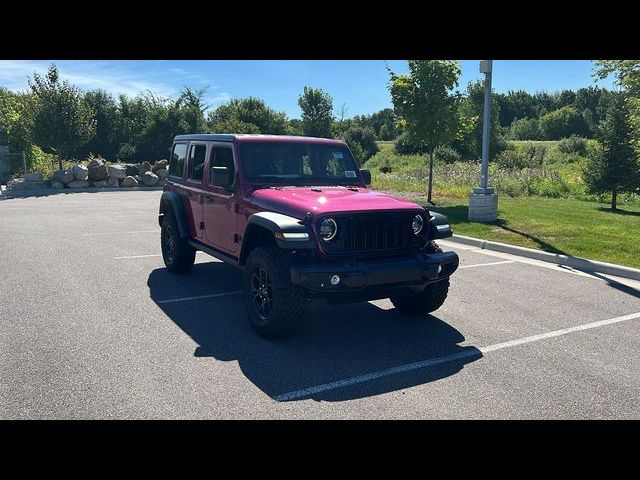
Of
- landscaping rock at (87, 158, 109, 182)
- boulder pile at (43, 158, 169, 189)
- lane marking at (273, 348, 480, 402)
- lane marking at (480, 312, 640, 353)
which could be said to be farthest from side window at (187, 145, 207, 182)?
landscaping rock at (87, 158, 109, 182)

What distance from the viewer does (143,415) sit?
12.3 ft

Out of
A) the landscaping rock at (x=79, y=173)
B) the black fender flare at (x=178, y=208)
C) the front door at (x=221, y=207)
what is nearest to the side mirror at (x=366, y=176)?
the front door at (x=221, y=207)

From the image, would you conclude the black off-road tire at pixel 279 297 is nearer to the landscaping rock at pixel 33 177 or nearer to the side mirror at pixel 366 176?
the side mirror at pixel 366 176

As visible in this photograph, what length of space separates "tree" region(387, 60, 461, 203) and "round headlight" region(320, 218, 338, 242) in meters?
11.9

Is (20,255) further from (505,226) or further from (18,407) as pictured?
(505,226)

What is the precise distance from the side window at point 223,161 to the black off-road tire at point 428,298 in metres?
2.37

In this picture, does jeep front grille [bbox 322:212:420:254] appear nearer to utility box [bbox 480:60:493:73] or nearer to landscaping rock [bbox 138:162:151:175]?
utility box [bbox 480:60:493:73]

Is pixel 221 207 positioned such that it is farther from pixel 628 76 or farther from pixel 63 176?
pixel 63 176

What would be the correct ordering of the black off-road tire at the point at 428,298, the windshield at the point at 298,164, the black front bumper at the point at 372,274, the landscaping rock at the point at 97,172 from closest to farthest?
the black front bumper at the point at 372,274 < the black off-road tire at the point at 428,298 < the windshield at the point at 298,164 < the landscaping rock at the point at 97,172

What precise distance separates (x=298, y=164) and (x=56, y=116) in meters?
23.6

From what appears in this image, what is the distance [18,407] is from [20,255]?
658 cm

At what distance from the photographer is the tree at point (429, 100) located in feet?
52.1

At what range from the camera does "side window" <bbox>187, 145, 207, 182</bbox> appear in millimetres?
7248
